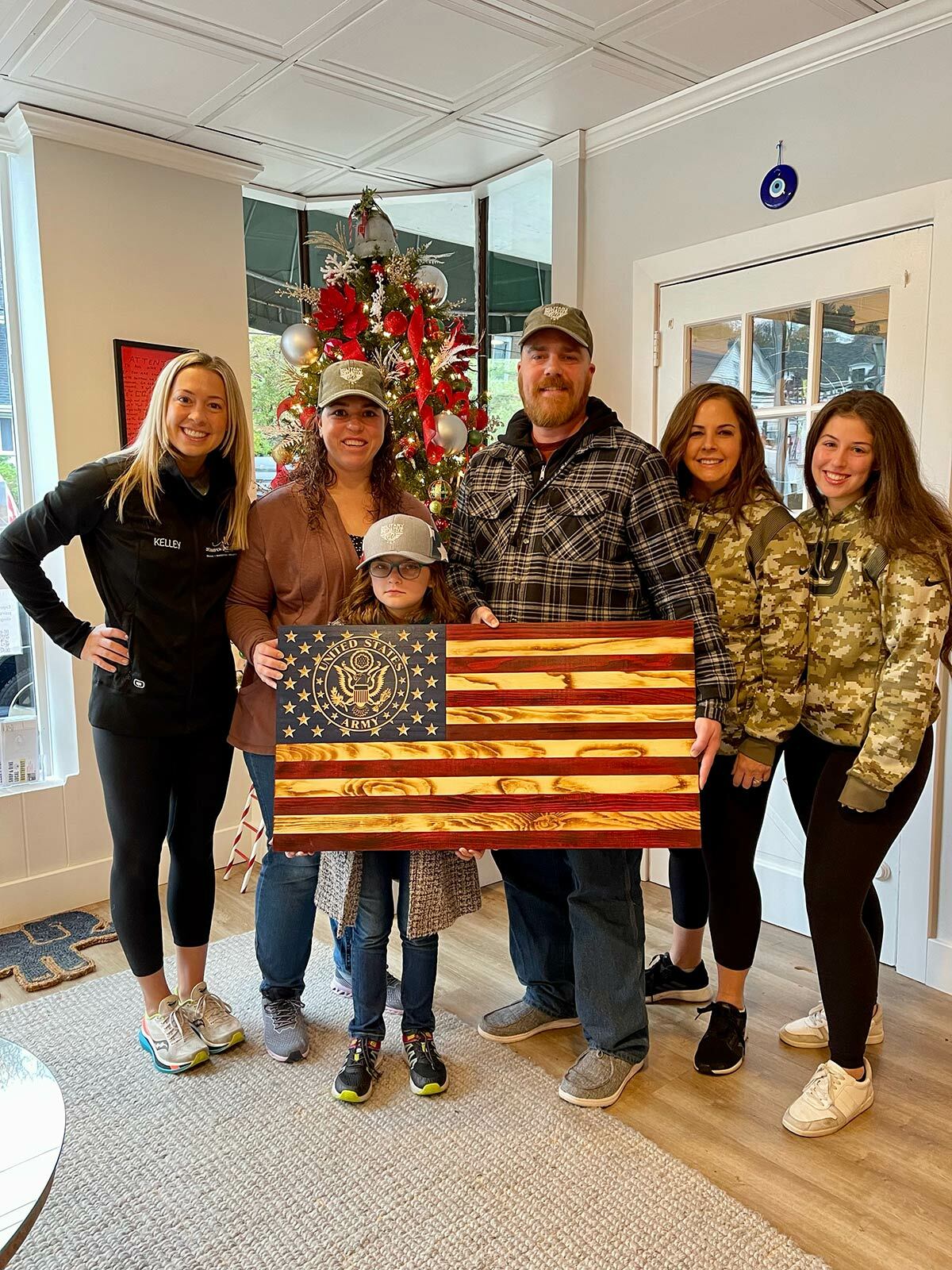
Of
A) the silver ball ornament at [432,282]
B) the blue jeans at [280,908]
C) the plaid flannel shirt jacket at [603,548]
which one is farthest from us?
the silver ball ornament at [432,282]

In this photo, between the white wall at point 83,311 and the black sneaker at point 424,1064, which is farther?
the white wall at point 83,311

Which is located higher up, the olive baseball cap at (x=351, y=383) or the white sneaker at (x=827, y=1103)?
the olive baseball cap at (x=351, y=383)

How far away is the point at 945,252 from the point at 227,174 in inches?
97.1

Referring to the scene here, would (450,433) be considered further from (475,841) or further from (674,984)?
(674,984)

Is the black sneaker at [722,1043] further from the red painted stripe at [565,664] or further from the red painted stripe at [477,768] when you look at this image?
the red painted stripe at [565,664]

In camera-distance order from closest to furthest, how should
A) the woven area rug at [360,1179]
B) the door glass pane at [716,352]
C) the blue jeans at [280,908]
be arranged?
1. the woven area rug at [360,1179]
2. the blue jeans at [280,908]
3. the door glass pane at [716,352]

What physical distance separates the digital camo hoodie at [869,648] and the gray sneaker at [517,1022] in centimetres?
100

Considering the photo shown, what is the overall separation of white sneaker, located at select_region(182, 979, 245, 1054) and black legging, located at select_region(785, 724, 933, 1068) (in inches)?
55.3

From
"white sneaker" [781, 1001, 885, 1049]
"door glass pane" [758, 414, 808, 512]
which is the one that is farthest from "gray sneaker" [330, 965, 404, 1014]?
"door glass pane" [758, 414, 808, 512]

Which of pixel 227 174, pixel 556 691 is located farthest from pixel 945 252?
pixel 227 174

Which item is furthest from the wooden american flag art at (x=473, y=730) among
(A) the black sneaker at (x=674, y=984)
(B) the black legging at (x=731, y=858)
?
(A) the black sneaker at (x=674, y=984)

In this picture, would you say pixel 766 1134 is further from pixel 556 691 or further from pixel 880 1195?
pixel 556 691

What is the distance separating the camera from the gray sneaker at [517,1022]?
7.83ft

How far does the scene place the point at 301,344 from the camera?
10.2 ft
